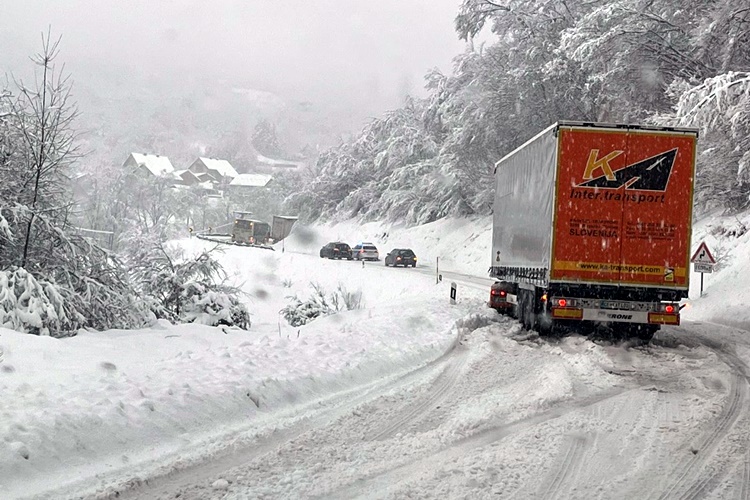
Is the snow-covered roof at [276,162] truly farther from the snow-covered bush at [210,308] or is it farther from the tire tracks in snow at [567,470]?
the tire tracks in snow at [567,470]

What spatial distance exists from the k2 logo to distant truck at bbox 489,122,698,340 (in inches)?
0.7

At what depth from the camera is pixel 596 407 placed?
23.4ft

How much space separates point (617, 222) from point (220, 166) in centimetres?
16801

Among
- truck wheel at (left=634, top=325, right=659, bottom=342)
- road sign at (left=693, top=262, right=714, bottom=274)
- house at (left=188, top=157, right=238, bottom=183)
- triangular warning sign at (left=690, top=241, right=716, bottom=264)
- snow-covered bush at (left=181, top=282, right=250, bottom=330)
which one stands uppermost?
house at (left=188, top=157, right=238, bottom=183)

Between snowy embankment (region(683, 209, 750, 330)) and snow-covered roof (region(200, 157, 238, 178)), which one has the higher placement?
snow-covered roof (region(200, 157, 238, 178))

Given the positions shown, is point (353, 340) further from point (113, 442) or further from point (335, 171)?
point (335, 171)

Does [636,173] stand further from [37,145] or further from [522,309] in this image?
[37,145]

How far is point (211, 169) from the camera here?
552 feet

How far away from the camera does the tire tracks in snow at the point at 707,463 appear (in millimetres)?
4719

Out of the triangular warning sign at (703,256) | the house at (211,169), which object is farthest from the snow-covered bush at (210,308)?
the house at (211,169)

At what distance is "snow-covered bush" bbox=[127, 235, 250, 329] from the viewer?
1683 centimetres

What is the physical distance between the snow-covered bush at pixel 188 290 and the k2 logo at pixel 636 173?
376 inches

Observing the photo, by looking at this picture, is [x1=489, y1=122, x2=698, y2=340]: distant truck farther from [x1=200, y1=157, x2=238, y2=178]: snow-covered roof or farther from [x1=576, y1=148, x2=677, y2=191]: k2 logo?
[x1=200, y1=157, x2=238, y2=178]: snow-covered roof

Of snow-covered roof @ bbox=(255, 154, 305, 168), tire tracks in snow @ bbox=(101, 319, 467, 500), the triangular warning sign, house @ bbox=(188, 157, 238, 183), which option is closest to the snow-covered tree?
tire tracks in snow @ bbox=(101, 319, 467, 500)
